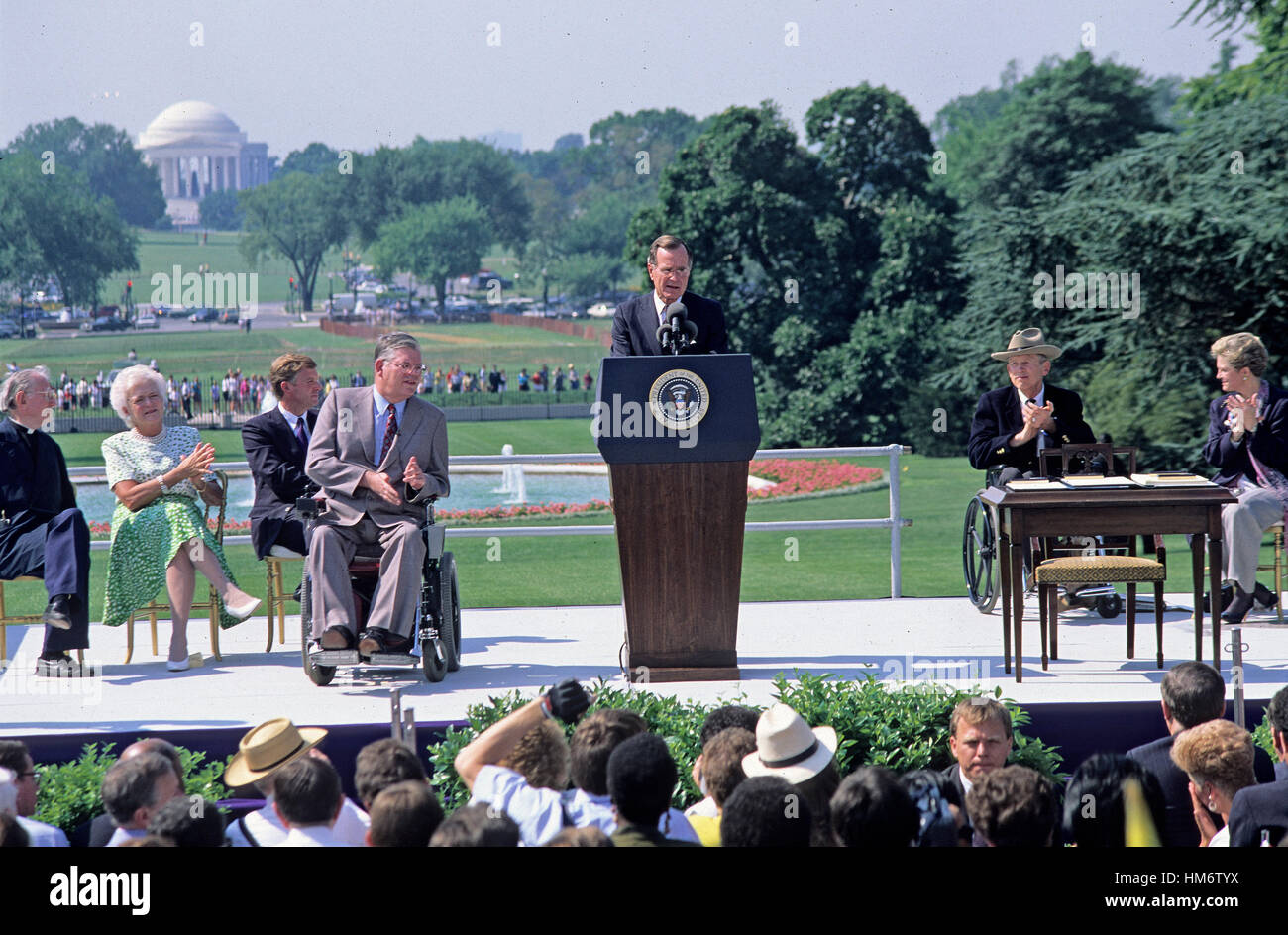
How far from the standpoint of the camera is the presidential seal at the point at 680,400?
6.49 meters

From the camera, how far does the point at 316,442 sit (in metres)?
7.09

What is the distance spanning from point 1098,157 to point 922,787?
38.1 meters

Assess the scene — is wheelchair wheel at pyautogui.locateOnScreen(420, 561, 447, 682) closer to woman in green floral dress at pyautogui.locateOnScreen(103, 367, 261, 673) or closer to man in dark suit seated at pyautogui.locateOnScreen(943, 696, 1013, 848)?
woman in green floral dress at pyautogui.locateOnScreen(103, 367, 261, 673)

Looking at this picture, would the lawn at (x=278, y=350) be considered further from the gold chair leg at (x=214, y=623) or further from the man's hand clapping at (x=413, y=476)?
the man's hand clapping at (x=413, y=476)

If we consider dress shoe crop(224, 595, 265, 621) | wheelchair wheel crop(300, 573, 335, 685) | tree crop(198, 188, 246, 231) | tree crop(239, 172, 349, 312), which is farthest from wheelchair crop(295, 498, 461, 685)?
tree crop(198, 188, 246, 231)

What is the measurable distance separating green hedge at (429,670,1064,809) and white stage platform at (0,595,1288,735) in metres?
0.43

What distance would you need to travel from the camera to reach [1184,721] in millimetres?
4617

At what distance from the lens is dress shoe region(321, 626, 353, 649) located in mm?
6566

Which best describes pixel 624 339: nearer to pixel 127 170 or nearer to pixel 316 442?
pixel 316 442

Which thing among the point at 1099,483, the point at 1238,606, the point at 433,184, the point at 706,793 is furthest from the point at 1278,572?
the point at 433,184

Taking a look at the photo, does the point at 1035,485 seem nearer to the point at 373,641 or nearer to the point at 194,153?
the point at 373,641

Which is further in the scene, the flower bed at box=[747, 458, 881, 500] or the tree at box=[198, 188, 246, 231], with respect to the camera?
the tree at box=[198, 188, 246, 231]

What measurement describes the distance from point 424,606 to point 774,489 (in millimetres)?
19504

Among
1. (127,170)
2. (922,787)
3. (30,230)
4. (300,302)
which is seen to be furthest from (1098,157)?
(127,170)
